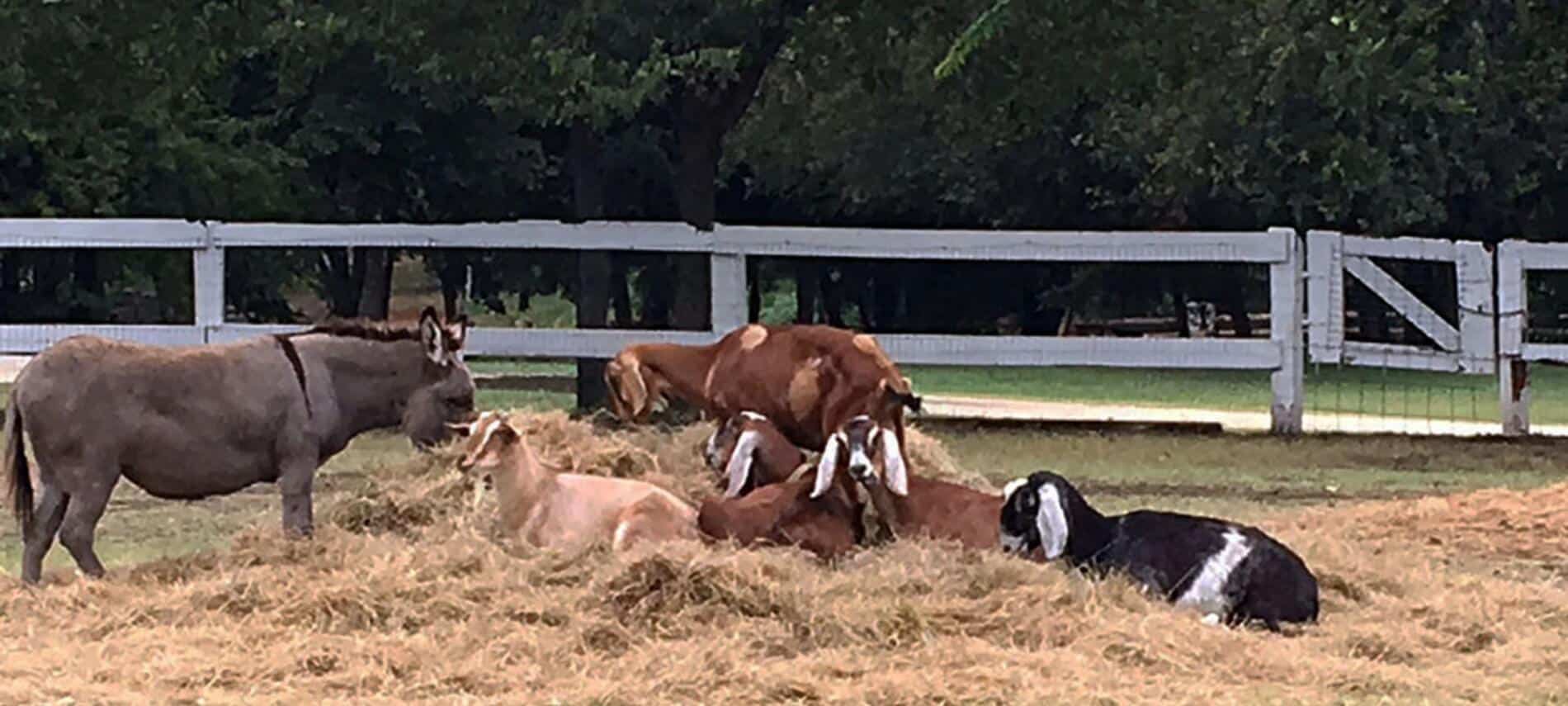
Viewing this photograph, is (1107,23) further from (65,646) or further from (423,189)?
(423,189)

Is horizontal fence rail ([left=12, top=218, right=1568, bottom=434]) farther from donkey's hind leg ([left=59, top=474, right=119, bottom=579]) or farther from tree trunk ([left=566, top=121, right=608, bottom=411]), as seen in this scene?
donkey's hind leg ([left=59, top=474, right=119, bottom=579])

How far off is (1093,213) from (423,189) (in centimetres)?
1171

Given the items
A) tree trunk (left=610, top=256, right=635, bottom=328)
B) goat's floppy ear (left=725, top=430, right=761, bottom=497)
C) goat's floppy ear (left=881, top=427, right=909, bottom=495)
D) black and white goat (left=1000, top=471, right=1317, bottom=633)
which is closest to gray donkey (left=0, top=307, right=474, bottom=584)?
goat's floppy ear (left=725, top=430, right=761, bottom=497)

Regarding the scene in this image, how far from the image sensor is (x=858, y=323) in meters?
45.2

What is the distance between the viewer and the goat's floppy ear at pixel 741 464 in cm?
1023

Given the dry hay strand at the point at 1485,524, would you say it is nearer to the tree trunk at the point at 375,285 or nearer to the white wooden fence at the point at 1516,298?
the white wooden fence at the point at 1516,298

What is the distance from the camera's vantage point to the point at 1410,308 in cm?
1756

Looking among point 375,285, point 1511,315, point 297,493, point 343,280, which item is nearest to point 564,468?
point 297,493

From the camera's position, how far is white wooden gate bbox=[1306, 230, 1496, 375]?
1736 centimetres

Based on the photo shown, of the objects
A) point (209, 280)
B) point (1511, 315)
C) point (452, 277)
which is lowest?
point (1511, 315)

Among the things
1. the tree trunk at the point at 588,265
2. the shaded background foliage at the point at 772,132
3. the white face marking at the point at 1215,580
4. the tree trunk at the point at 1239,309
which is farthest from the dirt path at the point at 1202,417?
the tree trunk at the point at 1239,309

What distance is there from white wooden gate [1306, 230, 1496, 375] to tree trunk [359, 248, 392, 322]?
1429 cm

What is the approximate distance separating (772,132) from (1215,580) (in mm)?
25060

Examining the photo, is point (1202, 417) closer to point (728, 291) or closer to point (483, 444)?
point (728, 291)
